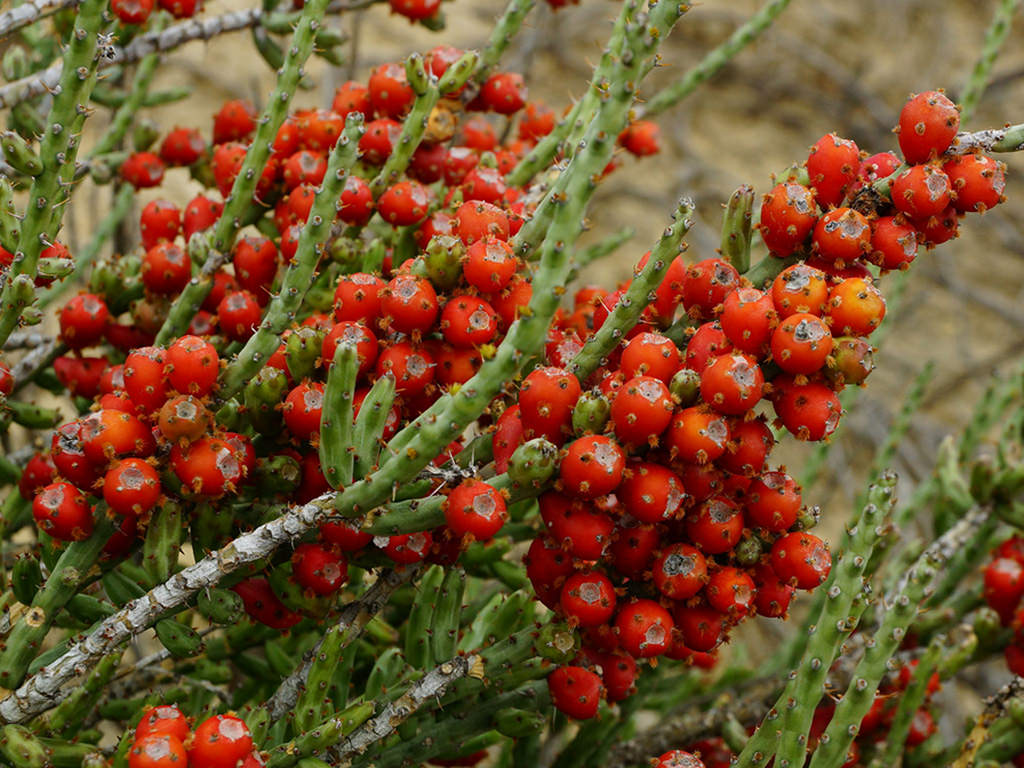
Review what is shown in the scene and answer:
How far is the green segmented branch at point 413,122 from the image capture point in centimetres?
190

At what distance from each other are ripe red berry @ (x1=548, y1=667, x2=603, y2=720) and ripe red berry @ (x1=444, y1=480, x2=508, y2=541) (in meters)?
0.42

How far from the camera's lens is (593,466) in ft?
4.51

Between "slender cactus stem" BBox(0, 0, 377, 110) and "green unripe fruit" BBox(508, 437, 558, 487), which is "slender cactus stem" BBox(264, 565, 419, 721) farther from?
"slender cactus stem" BBox(0, 0, 377, 110)

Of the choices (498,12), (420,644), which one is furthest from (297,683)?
(498,12)

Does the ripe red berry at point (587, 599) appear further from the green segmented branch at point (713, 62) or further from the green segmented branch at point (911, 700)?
the green segmented branch at point (713, 62)

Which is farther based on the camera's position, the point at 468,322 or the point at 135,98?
the point at 135,98

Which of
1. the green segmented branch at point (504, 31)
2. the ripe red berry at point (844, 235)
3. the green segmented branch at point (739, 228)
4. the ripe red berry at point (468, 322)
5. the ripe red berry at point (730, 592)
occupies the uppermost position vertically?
the green segmented branch at point (504, 31)

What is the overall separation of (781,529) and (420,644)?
722mm

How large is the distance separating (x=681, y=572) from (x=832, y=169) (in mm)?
654

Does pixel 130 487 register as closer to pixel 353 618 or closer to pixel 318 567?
pixel 318 567

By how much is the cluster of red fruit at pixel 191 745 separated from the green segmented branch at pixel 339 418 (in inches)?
14.7

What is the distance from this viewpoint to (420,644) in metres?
1.90

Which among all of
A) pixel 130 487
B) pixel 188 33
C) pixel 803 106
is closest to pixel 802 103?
pixel 803 106

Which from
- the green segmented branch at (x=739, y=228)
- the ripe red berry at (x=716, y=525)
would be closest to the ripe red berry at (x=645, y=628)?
the ripe red berry at (x=716, y=525)
